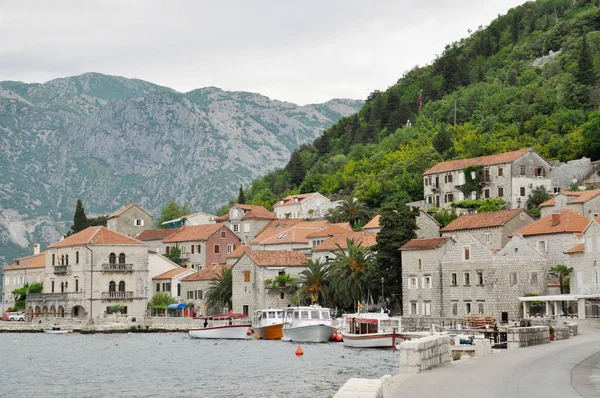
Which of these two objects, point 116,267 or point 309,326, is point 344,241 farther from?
point 116,267

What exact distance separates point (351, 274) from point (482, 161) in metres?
29.2

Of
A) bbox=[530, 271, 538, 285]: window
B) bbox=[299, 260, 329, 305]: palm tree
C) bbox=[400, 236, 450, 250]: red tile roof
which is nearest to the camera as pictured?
bbox=[530, 271, 538, 285]: window

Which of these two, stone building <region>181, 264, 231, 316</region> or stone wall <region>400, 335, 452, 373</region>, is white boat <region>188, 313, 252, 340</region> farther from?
stone wall <region>400, 335, 452, 373</region>

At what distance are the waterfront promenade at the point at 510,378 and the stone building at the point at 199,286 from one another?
66.8 m

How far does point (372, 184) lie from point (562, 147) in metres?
25.0

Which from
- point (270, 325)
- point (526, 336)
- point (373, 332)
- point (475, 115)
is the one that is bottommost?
point (373, 332)

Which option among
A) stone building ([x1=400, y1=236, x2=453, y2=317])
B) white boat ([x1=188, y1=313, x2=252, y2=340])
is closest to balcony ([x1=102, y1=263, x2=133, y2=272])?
white boat ([x1=188, y1=313, x2=252, y2=340])

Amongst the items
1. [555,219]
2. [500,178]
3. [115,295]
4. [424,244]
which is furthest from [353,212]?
[555,219]

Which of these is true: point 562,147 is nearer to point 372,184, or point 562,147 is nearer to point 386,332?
point 372,184

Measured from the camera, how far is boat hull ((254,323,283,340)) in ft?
268

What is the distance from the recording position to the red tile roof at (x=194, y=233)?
Answer: 121m

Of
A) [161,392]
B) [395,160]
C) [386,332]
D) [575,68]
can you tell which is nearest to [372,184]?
[395,160]

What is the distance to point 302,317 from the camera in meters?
75.9

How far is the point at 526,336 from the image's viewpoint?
4325 cm
